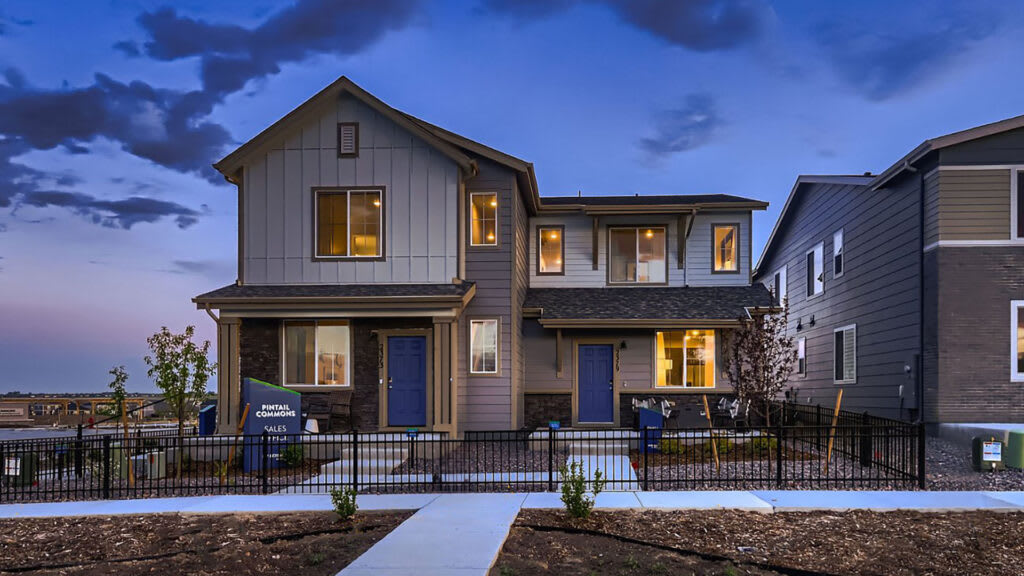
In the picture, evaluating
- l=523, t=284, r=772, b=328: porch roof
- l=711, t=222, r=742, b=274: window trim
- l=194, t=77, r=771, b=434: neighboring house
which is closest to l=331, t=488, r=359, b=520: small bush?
l=194, t=77, r=771, b=434: neighboring house

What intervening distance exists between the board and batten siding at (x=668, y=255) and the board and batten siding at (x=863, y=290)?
9.57 feet

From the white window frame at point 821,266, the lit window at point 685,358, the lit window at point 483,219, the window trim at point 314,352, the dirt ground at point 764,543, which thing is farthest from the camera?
the white window frame at point 821,266

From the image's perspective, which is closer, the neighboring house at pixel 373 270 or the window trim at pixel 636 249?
the neighboring house at pixel 373 270

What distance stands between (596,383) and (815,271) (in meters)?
9.06

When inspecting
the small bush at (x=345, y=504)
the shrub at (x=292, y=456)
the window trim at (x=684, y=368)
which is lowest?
the shrub at (x=292, y=456)

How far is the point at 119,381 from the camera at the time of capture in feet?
54.3

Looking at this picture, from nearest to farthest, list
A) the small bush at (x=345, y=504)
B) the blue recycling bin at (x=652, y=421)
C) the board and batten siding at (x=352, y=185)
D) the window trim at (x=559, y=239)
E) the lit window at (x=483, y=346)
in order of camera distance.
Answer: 1. the small bush at (x=345, y=504)
2. the blue recycling bin at (x=652, y=421)
3. the board and batten siding at (x=352, y=185)
4. the lit window at (x=483, y=346)
5. the window trim at (x=559, y=239)

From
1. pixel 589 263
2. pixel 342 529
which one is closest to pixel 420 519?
pixel 342 529

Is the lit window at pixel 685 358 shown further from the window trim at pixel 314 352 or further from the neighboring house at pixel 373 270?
the window trim at pixel 314 352

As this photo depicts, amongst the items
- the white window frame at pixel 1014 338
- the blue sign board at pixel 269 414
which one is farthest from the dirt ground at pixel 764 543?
the white window frame at pixel 1014 338

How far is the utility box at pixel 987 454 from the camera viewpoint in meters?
13.7

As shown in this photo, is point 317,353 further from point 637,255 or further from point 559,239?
point 637,255

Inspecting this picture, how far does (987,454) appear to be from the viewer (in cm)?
1366

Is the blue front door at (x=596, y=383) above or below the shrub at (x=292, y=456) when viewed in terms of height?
above
